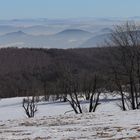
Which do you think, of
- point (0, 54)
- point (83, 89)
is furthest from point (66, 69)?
point (0, 54)

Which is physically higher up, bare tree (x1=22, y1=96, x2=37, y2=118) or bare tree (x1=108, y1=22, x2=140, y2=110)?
bare tree (x1=108, y1=22, x2=140, y2=110)

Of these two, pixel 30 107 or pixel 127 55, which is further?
pixel 30 107

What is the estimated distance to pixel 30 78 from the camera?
425ft

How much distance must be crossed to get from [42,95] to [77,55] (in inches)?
1190

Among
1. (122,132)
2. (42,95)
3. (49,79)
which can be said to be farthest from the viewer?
(49,79)

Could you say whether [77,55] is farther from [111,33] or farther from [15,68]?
[111,33]

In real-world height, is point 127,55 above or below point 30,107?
above

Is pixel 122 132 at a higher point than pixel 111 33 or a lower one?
lower

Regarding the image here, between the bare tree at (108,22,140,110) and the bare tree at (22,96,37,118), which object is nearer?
the bare tree at (108,22,140,110)

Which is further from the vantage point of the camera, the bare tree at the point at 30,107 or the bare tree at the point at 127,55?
the bare tree at the point at 30,107

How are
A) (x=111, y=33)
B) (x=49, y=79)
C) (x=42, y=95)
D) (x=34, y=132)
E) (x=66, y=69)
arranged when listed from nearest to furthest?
(x=34, y=132), (x=111, y=33), (x=66, y=69), (x=42, y=95), (x=49, y=79)

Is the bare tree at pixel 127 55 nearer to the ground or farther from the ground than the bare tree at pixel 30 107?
farther from the ground

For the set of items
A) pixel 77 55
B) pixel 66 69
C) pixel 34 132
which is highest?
pixel 77 55

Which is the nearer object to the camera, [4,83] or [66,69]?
[66,69]
